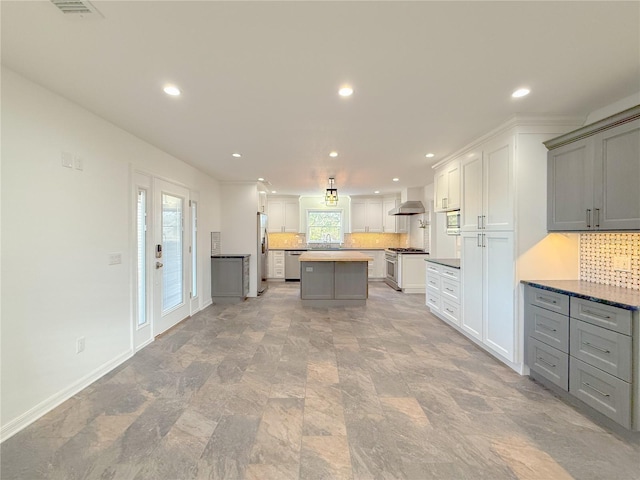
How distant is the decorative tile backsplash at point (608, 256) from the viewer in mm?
2371

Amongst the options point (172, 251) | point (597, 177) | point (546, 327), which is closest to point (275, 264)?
point (172, 251)

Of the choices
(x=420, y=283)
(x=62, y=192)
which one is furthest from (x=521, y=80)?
(x=420, y=283)

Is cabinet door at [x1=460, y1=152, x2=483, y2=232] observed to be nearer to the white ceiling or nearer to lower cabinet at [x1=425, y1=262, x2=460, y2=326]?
the white ceiling

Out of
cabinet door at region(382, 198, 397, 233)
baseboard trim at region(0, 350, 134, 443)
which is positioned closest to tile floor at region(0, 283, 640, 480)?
baseboard trim at region(0, 350, 134, 443)

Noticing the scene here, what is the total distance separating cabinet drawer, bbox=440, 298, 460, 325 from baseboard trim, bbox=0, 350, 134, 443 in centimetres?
417

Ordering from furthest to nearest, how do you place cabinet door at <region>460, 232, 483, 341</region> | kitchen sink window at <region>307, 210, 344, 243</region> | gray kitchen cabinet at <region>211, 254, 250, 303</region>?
kitchen sink window at <region>307, 210, 344, 243</region> < gray kitchen cabinet at <region>211, 254, 250, 303</region> < cabinet door at <region>460, 232, 483, 341</region>

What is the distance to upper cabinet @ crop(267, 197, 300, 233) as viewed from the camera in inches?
344

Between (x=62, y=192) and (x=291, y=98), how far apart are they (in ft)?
6.81

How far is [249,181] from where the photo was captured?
605cm

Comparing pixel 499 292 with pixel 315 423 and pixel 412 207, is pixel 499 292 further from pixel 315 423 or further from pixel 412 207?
pixel 412 207

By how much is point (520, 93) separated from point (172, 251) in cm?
454

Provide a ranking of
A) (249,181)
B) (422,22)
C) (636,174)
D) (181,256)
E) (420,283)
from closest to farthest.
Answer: (422,22)
(636,174)
(181,256)
(249,181)
(420,283)

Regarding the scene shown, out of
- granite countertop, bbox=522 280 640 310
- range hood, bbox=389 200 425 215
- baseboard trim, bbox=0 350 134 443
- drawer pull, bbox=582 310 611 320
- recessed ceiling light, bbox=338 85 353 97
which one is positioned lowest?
baseboard trim, bbox=0 350 134 443

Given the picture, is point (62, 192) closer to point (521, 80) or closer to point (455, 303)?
point (521, 80)
